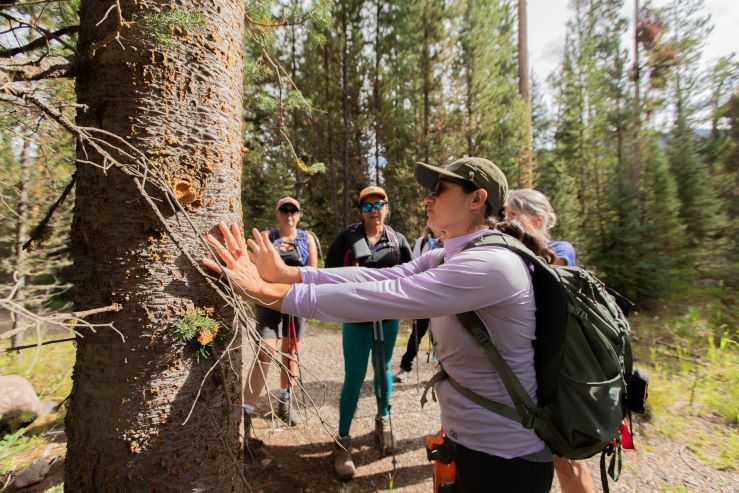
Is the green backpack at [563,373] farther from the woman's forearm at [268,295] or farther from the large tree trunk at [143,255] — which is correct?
the large tree trunk at [143,255]

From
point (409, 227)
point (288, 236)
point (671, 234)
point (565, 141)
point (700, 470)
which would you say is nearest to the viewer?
point (700, 470)

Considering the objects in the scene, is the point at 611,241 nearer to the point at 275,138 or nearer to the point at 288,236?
the point at 288,236

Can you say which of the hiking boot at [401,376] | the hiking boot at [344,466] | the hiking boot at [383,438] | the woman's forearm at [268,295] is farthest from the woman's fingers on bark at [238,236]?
the hiking boot at [401,376]

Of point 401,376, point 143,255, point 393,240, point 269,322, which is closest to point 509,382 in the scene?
point 143,255

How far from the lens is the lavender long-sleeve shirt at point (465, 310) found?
1292mm

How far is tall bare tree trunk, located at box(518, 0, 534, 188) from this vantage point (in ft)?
40.1

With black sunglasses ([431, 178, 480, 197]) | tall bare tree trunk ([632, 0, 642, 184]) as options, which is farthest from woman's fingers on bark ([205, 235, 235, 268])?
tall bare tree trunk ([632, 0, 642, 184])

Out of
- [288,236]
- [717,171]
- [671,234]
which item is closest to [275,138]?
[288,236]

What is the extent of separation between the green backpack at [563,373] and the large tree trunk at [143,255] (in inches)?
45.1

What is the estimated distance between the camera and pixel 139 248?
49.6 inches

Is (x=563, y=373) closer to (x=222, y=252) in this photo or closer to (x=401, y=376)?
(x=222, y=252)

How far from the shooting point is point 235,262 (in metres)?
1.35

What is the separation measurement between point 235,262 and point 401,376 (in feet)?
14.1

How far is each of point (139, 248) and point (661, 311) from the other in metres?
13.4
